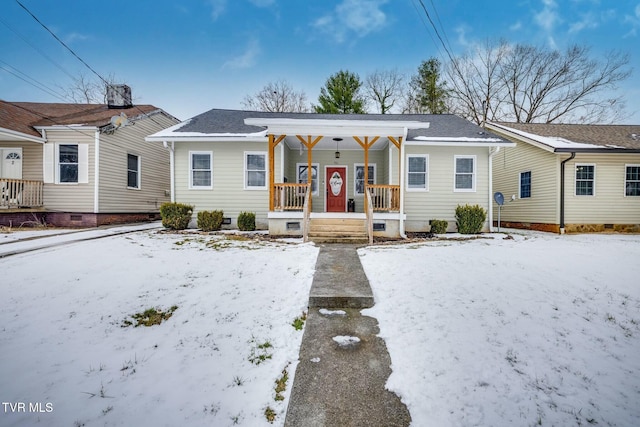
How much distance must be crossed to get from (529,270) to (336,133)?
5.91 meters

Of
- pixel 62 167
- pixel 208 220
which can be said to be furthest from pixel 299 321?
pixel 62 167

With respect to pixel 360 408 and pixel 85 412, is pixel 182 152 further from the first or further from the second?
pixel 360 408

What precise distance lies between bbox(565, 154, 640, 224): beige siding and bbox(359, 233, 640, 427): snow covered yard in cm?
670

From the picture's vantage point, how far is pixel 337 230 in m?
8.53

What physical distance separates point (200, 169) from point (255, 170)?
2.09 m

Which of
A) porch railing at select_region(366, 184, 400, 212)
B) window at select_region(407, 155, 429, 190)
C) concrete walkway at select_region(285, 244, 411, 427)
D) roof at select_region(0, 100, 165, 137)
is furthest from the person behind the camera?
window at select_region(407, 155, 429, 190)

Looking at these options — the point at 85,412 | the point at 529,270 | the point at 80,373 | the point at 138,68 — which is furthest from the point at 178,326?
the point at 138,68

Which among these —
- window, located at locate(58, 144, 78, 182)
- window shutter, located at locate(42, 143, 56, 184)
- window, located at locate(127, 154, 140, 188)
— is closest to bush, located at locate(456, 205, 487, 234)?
window, located at locate(127, 154, 140, 188)

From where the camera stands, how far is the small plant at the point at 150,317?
10.5ft

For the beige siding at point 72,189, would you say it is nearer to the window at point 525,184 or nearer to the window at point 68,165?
the window at point 68,165

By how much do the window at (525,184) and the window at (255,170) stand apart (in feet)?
37.1

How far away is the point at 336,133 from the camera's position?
8.44m

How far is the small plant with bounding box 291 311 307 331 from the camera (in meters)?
3.13

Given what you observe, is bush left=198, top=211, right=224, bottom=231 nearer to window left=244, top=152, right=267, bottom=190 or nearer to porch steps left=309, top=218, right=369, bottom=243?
window left=244, top=152, right=267, bottom=190
